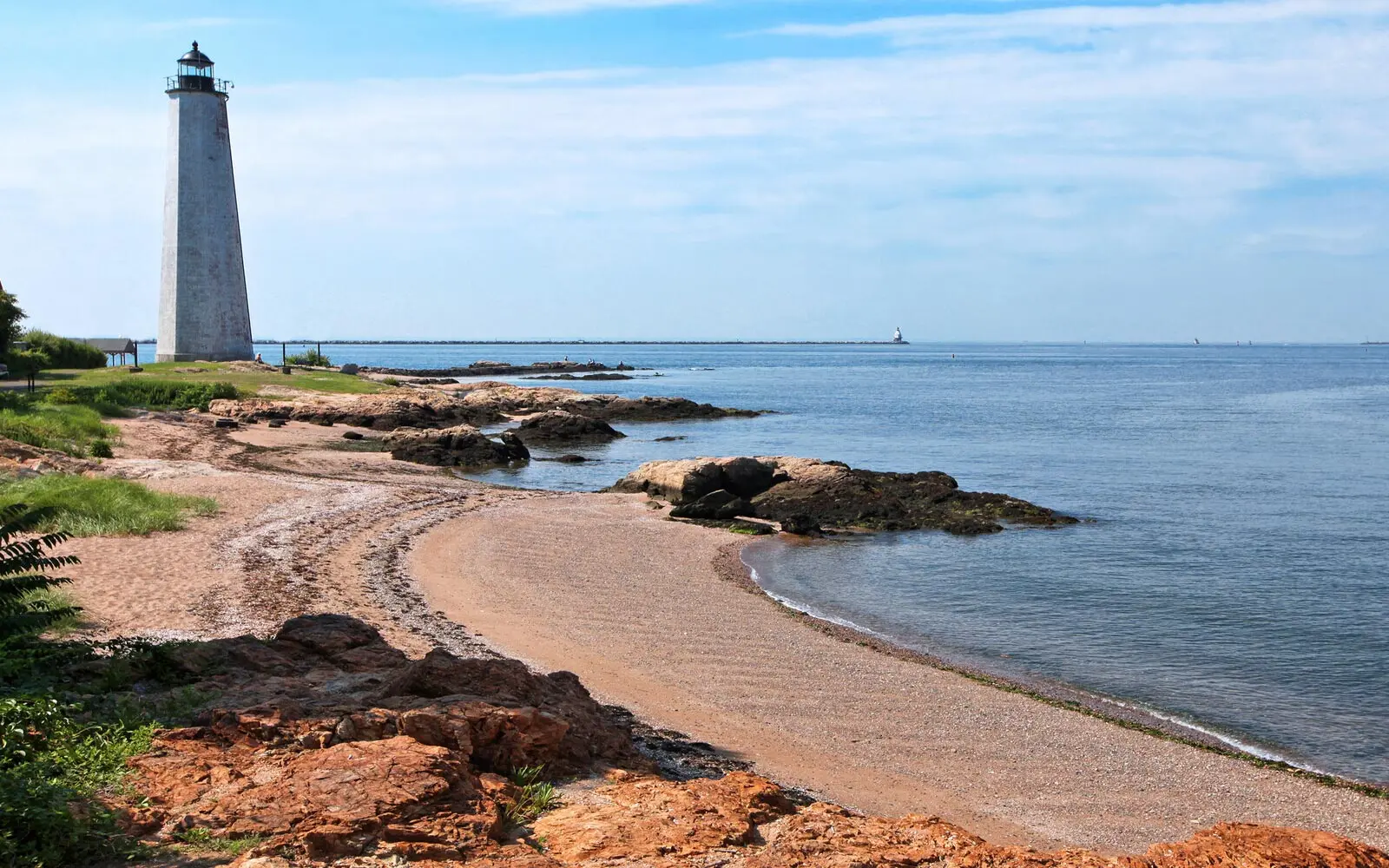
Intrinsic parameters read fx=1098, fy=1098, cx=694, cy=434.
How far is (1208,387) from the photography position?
318ft

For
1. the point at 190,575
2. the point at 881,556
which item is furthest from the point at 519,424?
the point at 190,575

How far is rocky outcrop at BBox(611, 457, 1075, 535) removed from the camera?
86.5 ft

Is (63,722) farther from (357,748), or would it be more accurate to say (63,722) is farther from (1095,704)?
(1095,704)

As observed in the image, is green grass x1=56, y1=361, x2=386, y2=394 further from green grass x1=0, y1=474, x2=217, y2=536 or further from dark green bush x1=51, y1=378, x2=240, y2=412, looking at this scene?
green grass x1=0, y1=474, x2=217, y2=536

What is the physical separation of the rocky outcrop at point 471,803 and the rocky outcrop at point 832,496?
17881mm

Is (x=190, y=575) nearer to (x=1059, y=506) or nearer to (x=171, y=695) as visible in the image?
(x=171, y=695)

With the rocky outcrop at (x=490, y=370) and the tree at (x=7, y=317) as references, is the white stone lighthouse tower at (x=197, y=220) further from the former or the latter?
the rocky outcrop at (x=490, y=370)

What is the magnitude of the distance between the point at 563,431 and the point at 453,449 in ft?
35.5

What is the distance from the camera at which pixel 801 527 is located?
2502 cm

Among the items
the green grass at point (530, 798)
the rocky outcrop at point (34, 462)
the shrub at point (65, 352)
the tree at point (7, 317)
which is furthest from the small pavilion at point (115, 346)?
the green grass at point (530, 798)

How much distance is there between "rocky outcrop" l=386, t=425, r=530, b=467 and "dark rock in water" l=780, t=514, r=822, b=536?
46.3 feet

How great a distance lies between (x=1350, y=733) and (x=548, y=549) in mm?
12998

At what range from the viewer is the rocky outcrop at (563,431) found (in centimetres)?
4700

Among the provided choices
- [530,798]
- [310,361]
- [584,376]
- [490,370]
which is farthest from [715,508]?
[490,370]
